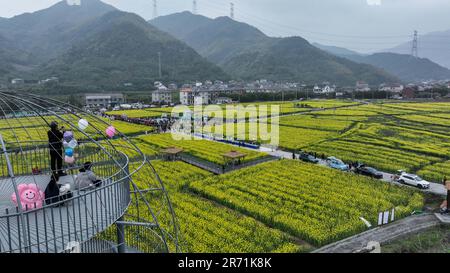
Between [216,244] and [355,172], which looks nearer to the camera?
[216,244]

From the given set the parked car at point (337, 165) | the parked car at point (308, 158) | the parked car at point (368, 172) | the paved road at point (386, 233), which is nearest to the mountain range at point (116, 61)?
the parked car at point (308, 158)

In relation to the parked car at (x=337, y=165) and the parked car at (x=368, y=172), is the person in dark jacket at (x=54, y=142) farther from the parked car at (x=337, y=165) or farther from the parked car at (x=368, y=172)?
the parked car at (x=337, y=165)

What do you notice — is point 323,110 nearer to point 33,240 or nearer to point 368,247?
point 368,247

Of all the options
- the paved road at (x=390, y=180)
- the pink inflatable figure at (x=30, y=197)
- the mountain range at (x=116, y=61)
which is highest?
the mountain range at (x=116, y=61)

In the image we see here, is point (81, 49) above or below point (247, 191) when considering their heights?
above
